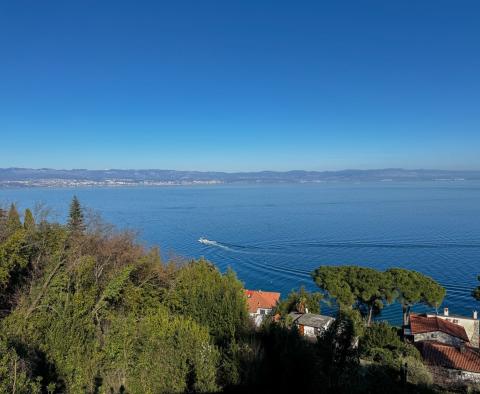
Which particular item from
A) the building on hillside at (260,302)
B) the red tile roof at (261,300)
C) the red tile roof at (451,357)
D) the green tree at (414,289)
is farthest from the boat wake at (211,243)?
the red tile roof at (451,357)

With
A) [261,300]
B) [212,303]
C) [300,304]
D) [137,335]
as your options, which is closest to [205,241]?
[261,300]

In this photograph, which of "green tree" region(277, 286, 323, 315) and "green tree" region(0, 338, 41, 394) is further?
"green tree" region(277, 286, 323, 315)

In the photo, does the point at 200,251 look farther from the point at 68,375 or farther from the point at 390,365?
the point at 68,375

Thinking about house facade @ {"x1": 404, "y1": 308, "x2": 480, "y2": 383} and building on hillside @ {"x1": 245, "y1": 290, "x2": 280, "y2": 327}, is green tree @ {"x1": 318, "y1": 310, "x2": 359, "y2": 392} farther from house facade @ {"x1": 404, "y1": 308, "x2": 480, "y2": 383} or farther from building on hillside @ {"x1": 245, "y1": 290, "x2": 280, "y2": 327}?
building on hillside @ {"x1": 245, "y1": 290, "x2": 280, "y2": 327}

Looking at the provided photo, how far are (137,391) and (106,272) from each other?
25.6 ft

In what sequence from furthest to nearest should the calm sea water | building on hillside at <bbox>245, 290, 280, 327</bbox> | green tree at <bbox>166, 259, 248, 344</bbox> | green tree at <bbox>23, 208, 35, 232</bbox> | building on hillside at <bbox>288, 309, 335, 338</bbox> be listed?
the calm sea water
building on hillside at <bbox>245, 290, 280, 327</bbox>
building on hillside at <bbox>288, 309, 335, 338</bbox>
green tree at <bbox>23, 208, 35, 232</bbox>
green tree at <bbox>166, 259, 248, 344</bbox>

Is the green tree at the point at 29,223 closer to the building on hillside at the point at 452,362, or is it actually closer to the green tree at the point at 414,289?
the building on hillside at the point at 452,362

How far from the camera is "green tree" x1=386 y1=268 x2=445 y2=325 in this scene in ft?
83.9

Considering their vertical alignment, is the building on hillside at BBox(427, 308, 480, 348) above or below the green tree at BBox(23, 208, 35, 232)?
below

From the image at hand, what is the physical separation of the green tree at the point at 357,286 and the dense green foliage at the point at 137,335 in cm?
803

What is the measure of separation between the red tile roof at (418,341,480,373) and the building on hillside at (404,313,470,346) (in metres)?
1.94

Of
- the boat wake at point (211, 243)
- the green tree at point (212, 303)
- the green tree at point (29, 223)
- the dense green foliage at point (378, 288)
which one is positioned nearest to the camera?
the green tree at point (212, 303)

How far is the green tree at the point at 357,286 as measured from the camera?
85.8ft

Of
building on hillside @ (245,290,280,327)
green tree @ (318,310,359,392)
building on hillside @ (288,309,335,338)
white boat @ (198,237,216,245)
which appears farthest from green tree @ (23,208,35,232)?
white boat @ (198,237,216,245)
